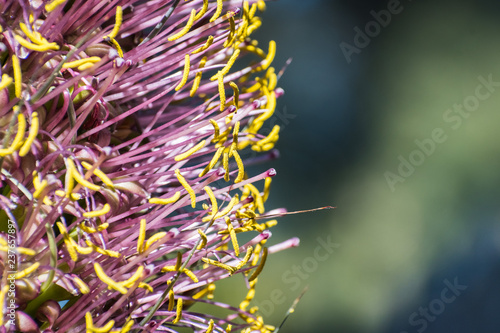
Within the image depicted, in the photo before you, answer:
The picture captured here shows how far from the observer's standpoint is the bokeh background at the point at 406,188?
3.03m

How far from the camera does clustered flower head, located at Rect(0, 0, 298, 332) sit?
0.56 meters

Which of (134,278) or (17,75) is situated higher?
(17,75)

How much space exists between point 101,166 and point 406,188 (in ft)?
9.24

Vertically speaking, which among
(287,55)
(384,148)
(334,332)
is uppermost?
(287,55)

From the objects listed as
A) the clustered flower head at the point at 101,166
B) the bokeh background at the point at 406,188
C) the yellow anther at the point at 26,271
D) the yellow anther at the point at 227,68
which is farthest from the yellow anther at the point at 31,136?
the bokeh background at the point at 406,188

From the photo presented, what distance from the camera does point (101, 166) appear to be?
0.63 metres

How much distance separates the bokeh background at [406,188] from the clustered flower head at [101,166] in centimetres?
210

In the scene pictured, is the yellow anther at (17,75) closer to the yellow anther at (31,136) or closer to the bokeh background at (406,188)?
the yellow anther at (31,136)

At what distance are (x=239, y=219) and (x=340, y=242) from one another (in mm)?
2404

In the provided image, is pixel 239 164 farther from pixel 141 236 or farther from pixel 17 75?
pixel 17 75

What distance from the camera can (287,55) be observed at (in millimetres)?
3957

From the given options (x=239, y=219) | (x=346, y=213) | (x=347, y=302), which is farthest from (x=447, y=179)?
(x=239, y=219)

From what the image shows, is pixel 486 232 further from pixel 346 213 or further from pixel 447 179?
pixel 346 213

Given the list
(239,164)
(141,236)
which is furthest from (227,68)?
(141,236)
